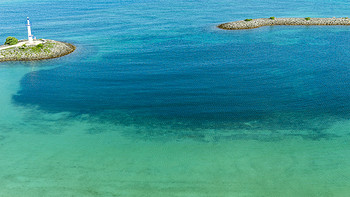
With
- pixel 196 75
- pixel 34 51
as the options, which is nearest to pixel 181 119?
pixel 196 75

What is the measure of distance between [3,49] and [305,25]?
96929mm

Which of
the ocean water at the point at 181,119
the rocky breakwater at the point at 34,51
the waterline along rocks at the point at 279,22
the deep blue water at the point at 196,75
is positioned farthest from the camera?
the waterline along rocks at the point at 279,22

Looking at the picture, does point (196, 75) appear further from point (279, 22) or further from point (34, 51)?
point (279, 22)

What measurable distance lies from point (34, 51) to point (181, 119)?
164 ft

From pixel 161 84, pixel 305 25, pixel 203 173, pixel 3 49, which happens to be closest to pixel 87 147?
pixel 203 173

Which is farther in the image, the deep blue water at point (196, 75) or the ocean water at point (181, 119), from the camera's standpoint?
the deep blue water at point (196, 75)

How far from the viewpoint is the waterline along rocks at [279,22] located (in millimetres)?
102400

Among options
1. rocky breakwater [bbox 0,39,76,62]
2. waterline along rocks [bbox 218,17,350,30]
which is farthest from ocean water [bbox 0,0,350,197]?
waterline along rocks [bbox 218,17,350,30]

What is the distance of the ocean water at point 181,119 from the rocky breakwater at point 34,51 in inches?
139

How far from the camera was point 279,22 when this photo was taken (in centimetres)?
10794

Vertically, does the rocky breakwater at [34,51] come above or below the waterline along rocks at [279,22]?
below

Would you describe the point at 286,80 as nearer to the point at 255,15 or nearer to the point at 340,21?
the point at 340,21

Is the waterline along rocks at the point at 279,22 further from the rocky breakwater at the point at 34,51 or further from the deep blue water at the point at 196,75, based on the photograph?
the rocky breakwater at the point at 34,51

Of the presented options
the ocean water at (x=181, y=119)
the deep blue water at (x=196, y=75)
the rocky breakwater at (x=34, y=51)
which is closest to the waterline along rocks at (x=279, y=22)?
the deep blue water at (x=196, y=75)
